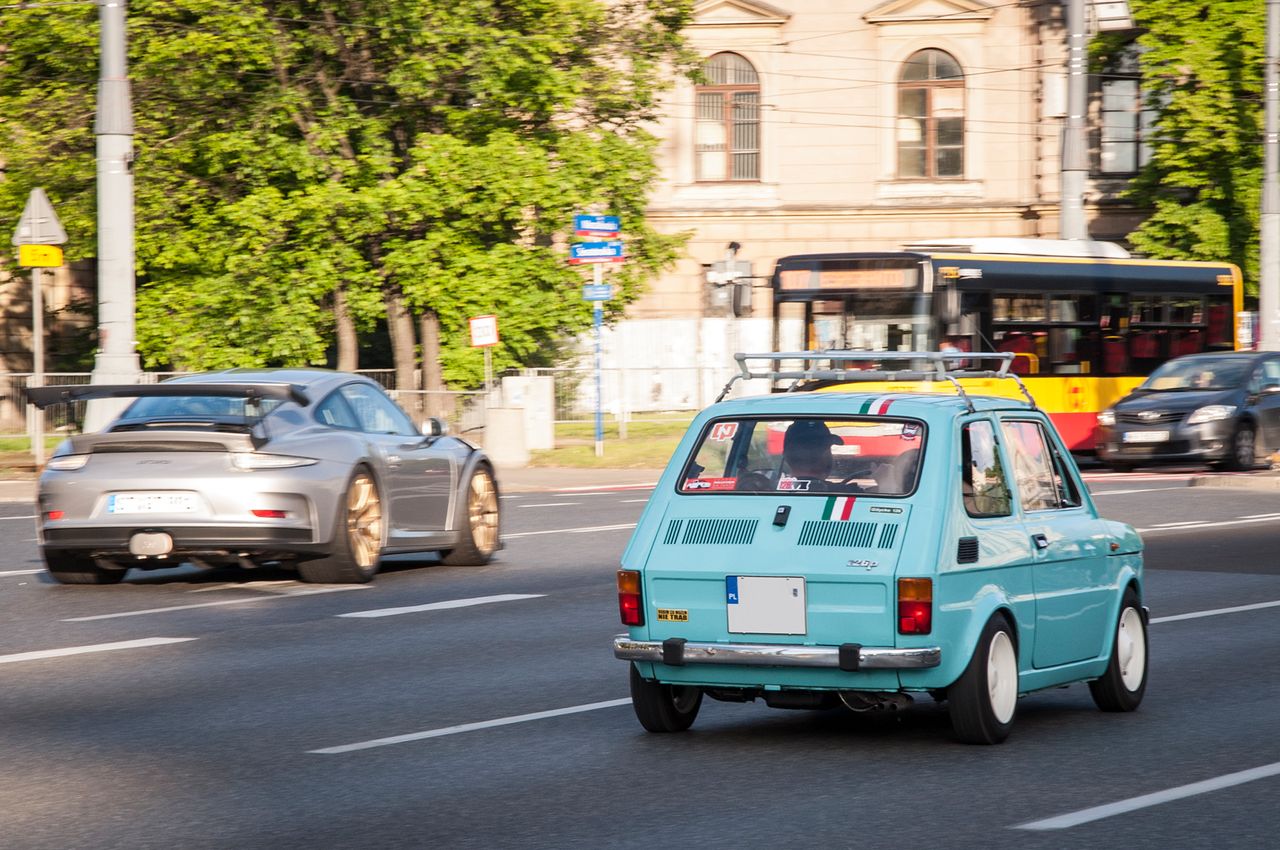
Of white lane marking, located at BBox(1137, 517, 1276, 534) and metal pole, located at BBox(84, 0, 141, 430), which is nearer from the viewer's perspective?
white lane marking, located at BBox(1137, 517, 1276, 534)

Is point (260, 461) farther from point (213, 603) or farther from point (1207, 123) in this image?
point (1207, 123)

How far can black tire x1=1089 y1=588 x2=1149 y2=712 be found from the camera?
29.3ft

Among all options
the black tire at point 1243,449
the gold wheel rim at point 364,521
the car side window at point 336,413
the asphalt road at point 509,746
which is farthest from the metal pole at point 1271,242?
the gold wheel rim at point 364,521

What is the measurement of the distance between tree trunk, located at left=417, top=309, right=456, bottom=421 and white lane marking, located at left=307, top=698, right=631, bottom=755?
2719 cm

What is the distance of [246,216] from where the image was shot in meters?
33.6

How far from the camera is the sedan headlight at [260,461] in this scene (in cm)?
1322

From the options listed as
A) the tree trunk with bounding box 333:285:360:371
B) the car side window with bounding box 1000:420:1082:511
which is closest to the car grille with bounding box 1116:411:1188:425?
the tree trunk with bounding box 333:285:360:371

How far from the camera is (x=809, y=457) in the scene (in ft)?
26.8

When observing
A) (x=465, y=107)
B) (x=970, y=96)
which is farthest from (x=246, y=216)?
(x=970, y=96)

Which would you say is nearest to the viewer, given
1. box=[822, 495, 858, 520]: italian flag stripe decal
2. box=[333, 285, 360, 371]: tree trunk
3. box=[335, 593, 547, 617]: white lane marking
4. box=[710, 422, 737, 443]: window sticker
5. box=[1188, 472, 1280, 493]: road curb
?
box=[822, 495, 858, 520]: italian flag stripe decal

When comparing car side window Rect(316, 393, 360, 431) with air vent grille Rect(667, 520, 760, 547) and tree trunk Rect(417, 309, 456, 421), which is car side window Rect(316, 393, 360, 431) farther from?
tree trunk Rect(417, 309, 456, 421)

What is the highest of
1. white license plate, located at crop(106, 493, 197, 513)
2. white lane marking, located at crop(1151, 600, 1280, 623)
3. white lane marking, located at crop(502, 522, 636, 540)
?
white license plate, located at crop(106, 493, 197, 513)

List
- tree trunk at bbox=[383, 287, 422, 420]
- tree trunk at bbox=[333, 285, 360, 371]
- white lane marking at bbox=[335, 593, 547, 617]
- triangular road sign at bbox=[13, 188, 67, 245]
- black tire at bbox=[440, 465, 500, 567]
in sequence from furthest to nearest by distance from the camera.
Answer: tree trunk at bbox=[383, 287, 422, 420]
tree trunk at bbox=[333, 285, 360, 371]
triangular road sign at bbox=[13, 188, 67, 245]
black tire at bbox=[440, 465, 500, 567]
white lane marking at bbox=[335, 593, 547, 617]

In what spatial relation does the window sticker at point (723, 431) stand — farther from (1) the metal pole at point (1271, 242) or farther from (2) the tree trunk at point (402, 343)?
(1) the metal pole at point (1271, 242)
